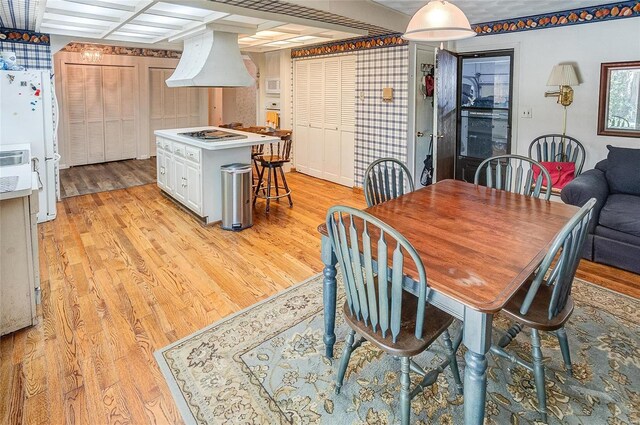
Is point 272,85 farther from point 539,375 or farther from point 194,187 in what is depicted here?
point 539,375

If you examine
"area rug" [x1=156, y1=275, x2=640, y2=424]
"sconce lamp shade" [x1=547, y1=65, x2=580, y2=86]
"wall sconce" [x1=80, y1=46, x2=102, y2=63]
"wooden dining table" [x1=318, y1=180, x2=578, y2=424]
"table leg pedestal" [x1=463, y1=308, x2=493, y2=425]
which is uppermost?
"wall sconce" [x1=80, y1=46, x2=102, y2=63]

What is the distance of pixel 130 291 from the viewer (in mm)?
2934

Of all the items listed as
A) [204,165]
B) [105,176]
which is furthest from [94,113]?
[204,165]

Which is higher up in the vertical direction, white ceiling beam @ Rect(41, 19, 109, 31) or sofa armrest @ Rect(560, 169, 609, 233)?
white ceiling beam @ Rect(41, 19, 109, 31)

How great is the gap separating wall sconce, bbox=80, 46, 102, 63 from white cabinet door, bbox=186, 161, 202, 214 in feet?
15.1

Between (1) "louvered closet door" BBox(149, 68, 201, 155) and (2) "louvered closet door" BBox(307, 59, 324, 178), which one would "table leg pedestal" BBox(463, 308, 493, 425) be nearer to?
(2) "louvered closet door" BBox(307, 59, 324, 178)

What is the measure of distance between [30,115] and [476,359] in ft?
15.2

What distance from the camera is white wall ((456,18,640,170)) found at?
13.1 ft

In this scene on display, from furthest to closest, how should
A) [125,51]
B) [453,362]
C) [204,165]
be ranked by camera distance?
1. [125,51]
2. [204,165]
3. [453,362]

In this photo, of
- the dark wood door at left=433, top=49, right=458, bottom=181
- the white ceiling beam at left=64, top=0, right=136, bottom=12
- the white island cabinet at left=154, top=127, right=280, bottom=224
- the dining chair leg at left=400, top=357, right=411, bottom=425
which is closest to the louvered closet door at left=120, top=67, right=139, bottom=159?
the white island cabinet at left=154, top=127, right=280, bottom=224

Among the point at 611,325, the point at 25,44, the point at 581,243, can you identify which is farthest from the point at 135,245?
the point at 611,325

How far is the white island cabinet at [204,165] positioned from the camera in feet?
13.9

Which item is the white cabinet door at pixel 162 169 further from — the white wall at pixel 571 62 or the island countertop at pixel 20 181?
the white wall at pixel 571 62

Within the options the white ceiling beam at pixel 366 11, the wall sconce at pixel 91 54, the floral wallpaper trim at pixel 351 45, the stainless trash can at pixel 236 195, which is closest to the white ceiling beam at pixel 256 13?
the white ceiling beam at pixel 366 11
